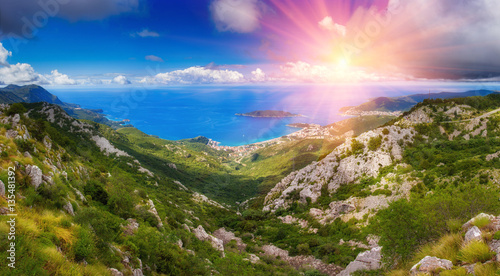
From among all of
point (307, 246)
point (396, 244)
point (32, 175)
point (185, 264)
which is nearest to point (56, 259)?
point (32, 175)

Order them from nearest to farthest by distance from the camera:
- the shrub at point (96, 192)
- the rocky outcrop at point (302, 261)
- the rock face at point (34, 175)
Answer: the rock face at point (34, 175), the shrub at point (96, 192), the rocky outcrop at point (302, 261)

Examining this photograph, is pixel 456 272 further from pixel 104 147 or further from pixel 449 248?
pixel 104 147

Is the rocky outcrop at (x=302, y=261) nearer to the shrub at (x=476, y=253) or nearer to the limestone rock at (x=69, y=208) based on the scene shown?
the shrub at (x=476, y=253)

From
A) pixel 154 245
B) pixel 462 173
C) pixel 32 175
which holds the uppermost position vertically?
pixel 32 175

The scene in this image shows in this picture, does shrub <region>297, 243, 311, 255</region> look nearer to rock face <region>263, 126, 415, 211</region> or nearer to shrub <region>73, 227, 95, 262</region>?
rock face <region>263, 126, 415, 211</region>

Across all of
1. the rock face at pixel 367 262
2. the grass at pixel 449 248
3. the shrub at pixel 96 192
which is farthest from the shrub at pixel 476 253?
the shrub at pixel 96 192

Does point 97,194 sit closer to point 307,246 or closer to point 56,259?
point 56,259
